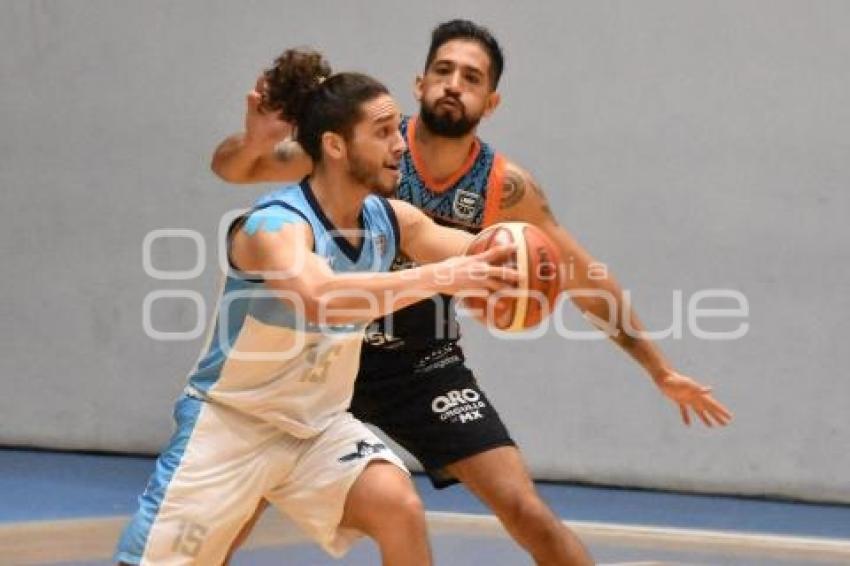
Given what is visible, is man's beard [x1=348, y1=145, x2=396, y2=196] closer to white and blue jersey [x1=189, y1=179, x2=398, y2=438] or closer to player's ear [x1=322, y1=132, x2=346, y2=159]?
player's ear [x1=322, y1=132, x2=346, y2=159]

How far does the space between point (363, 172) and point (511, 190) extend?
111 centimetres

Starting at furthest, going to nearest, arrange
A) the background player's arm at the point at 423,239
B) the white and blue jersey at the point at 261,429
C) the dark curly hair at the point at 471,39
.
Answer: the dark curly hair at the point at 471,39 < the background player's arm at the point at 423,239 < the white and blue jersey at the point at 261,429

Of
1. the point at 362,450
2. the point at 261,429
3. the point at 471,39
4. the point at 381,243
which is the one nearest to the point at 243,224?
the point at 381,243

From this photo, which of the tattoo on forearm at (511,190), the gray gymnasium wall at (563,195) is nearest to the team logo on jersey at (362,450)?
the tattoo on forearm at (511,190)

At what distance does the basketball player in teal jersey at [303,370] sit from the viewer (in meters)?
3.52

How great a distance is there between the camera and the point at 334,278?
3.42 meters

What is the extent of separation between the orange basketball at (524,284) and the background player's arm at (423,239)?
359 millimetres

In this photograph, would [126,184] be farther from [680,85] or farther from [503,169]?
[503,169]

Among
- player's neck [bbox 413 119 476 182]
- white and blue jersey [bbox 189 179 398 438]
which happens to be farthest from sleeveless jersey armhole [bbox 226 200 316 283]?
player's neck [bbox 413 119 476 182]

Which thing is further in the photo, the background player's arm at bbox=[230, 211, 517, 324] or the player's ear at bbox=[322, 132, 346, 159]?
the player's ear at bbox=[322, 132, 346, 159]

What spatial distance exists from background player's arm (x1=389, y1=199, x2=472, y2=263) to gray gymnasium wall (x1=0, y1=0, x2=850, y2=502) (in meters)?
3.43

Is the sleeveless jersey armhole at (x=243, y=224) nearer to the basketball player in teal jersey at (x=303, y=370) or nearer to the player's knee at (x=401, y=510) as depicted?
the basketball player in teal jersey at (x=303, y=370)

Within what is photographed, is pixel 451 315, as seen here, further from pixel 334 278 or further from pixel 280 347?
pixel 334 278

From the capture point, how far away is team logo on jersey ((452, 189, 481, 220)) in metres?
4.69
